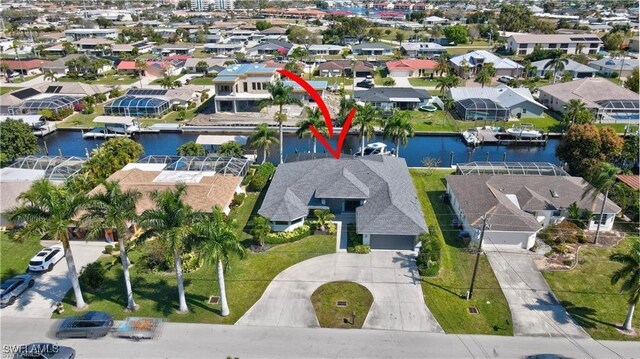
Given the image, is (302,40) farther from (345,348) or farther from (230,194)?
(345,348)

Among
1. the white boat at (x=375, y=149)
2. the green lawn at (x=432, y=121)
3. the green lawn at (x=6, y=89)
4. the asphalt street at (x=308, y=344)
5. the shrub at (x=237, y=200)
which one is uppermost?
the green lawn at (x=432, y=121)

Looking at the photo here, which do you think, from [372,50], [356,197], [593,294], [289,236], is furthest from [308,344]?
[372,50]

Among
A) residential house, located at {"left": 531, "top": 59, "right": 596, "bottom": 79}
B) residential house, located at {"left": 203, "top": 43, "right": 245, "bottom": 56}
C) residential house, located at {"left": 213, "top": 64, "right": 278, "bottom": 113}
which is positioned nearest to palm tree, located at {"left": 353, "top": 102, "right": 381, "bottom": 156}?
residential house, located at {"left": 213, "top": 64, "right": 278, "bottom": 113}

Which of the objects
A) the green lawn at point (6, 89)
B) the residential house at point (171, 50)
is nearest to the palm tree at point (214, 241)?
the green lawn at point (6, 89)

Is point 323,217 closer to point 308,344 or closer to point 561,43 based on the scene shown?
point 308,344

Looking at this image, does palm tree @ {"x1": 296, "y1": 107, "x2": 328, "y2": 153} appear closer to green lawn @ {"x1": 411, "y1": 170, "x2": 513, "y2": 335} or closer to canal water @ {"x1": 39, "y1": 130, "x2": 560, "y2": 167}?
canal water @ {"x1": 39, "y1": 130, "x2": 560, "y2": 167}

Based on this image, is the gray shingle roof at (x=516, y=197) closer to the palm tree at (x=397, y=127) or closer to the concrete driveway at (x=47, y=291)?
the palm tree at (x=397, y=127)

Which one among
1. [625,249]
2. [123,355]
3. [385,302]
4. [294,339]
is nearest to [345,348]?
[294,339]
